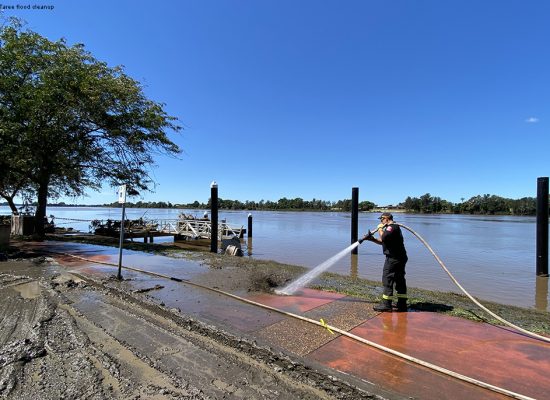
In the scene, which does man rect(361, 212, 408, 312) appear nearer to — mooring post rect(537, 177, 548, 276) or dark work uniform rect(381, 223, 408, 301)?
dark work uniform rect(381, 223, 408, 301)

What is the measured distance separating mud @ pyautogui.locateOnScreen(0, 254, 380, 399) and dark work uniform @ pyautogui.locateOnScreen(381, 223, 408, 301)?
2629 mm

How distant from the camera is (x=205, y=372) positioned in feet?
11.7

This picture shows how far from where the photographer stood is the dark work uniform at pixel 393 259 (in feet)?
18.6

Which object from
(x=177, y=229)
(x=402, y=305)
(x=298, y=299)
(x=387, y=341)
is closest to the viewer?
(x=387, y=341)

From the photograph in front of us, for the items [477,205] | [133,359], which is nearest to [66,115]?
[133,359]

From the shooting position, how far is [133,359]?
149 inches

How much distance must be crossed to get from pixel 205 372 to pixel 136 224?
1150 inches

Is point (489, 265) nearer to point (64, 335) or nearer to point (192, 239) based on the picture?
point (64, 335)

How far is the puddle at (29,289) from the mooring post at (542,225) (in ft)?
50.9

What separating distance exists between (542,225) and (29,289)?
1595 cm

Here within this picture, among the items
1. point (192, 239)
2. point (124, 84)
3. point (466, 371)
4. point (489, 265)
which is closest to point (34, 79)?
point (124, 84)

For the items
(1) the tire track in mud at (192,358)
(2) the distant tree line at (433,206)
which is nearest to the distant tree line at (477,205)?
(2) the distant tree line at (433,206)

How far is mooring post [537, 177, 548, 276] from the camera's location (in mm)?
12477

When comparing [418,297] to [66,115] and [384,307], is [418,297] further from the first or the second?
[66,115]
